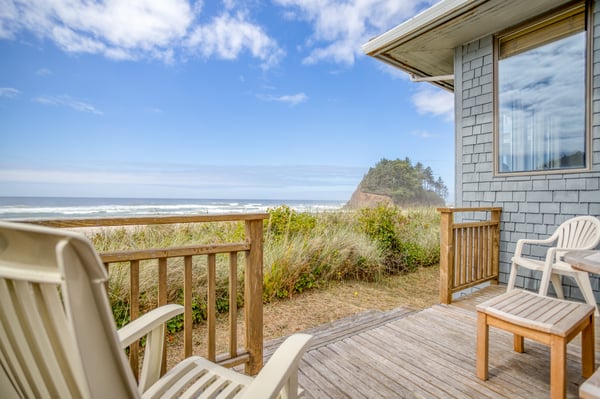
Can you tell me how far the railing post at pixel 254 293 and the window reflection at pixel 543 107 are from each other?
3.67 m

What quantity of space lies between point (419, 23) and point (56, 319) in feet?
14.9

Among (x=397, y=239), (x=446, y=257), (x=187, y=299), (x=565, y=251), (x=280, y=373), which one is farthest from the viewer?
(x=397, y=239)

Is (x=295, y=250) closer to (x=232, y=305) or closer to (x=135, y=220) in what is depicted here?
(x=232, y=305)

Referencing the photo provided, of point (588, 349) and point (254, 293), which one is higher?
point (254, 293)

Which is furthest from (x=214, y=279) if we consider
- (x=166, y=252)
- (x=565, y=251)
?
(x=565, y=251)

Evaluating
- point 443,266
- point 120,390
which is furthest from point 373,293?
point 120,390

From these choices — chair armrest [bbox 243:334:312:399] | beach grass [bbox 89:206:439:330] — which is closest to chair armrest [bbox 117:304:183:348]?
chair armrest [bbox 243:334:312:399]

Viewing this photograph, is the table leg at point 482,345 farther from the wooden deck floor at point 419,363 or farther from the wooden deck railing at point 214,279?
the wooden deck railing at point 214,279

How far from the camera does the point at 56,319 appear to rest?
0.57m

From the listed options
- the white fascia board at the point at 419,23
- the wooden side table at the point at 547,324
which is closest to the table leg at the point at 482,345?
the wooden side table at the point at 547,324

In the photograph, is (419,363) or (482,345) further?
(419,363)

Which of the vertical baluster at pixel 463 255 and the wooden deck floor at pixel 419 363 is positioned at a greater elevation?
the vertical baluster at pixel 463 255

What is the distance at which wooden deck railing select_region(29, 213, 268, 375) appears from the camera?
155 cm

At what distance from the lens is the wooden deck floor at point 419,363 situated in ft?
6.22
